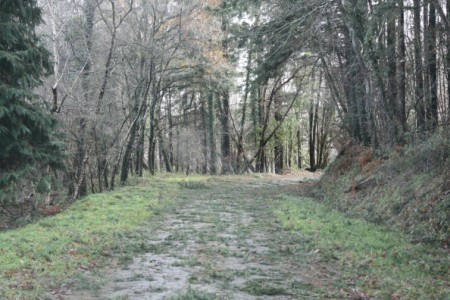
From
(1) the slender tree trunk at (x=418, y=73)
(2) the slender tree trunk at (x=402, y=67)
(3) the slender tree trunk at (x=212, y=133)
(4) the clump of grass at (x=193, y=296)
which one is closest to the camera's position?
(4) the clump of grass at (x=193, y=296)

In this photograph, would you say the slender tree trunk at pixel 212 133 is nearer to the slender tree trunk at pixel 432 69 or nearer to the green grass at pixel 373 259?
the slender tree trunk at pixel 432 69

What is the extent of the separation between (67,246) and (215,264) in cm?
289

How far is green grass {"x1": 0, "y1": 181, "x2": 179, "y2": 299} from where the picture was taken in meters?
6.76

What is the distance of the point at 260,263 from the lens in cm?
803

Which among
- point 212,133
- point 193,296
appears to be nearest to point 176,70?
point 212,133

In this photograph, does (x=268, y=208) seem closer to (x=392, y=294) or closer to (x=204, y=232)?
(x=204, y=232)

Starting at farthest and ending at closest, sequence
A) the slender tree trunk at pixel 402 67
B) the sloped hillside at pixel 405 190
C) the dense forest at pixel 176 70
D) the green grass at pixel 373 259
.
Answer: the slender tree trunk at pixel 402 67 → the dense forest at pixel 176 70 → the sloped hillside at pixel 405 190 → the green grass at pixel 373 259

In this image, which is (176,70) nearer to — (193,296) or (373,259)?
(373,259)

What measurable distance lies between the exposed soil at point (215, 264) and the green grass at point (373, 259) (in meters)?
0.45

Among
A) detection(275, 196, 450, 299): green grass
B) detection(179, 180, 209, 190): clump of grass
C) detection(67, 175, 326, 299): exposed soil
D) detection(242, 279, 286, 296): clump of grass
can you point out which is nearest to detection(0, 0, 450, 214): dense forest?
detection(179, 180, 209, 190): clump of grass

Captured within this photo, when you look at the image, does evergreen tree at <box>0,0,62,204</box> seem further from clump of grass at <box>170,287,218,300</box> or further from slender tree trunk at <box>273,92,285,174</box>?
slender tree trunk at <box>273,92,285,174</box>

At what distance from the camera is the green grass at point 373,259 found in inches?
247

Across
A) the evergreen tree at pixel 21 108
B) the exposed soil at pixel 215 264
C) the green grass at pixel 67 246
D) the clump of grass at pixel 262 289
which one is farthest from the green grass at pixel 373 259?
the evergreen tree at pixel 21 108

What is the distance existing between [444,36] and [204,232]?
7870 mm
